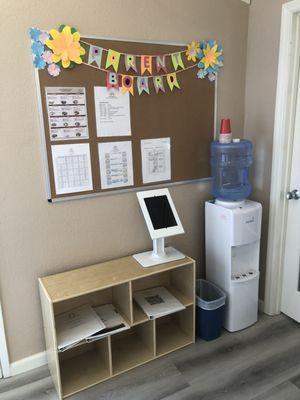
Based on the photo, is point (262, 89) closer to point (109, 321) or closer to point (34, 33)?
point (34, 33)

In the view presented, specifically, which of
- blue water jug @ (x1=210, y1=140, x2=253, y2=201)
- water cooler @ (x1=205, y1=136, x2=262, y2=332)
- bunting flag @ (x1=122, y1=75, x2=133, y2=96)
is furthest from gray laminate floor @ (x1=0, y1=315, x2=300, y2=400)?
bunting flag @ (x1=122, y1=75, x2=133, y2=96)

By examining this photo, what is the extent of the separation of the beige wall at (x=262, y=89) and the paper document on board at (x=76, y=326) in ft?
4.56

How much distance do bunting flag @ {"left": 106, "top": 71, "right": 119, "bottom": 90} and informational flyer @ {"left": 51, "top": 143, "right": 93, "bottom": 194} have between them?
0.39 metres

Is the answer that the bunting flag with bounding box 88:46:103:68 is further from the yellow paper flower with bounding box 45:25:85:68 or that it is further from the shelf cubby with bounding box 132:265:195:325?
the shelf cubby with bounding box 132:265:195:325

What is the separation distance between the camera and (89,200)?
2135 millimetres

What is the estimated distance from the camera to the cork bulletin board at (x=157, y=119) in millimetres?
1949

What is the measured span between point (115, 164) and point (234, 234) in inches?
36.5

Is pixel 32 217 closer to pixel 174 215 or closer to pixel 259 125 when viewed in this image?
pixel 174 215

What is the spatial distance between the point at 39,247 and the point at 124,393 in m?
0.99

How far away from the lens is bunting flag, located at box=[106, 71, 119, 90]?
2.04 metres

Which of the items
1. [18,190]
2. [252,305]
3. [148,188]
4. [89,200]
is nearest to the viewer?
[18,190]

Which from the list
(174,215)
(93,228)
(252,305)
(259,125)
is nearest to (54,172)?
(93,228)

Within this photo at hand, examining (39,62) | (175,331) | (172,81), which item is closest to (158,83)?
(172,81)

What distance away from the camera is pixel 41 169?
Answer: 196 centimetres
